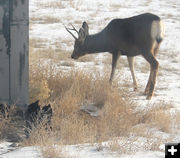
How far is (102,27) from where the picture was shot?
18219 millimetres

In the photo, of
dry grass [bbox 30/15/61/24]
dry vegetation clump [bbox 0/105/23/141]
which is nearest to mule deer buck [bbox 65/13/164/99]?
dry vegetation clump [bbox 0/105/23/141]

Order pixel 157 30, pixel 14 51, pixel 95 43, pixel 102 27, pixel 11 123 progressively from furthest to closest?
pixel 102 27
pixel 95 43
pixel 157 30
pixel 14 51
pixel 11 123

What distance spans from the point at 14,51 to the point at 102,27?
12.3 m

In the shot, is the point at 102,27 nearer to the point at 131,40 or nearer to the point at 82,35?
the point at 82,35

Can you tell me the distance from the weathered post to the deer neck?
4.08 m

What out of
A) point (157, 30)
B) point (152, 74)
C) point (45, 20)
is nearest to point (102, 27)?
point (45, 20)

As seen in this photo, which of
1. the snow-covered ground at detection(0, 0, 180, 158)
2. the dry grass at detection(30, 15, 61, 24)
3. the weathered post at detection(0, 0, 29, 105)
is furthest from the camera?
the dry grass at detection(30, 15, 61, 24)

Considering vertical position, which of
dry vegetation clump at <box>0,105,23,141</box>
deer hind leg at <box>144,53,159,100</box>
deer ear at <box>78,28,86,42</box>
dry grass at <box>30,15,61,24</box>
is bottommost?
dry grass at <box>30,15,61,24</box>

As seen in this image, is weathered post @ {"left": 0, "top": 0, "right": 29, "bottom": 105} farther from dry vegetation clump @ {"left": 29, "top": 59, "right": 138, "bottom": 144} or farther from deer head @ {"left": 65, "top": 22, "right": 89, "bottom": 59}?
deer head @ {"left": 65, "top": 22, "right": 89, "bottom": 59}

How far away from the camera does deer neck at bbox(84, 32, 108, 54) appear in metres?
10.2

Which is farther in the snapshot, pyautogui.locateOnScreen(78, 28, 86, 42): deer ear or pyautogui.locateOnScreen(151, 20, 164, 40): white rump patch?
pyautogui.locateOnScreen(78, 28, 86, 42): deer ear

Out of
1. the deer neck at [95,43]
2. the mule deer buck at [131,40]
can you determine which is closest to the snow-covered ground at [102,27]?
the mule deer buck at [131,40]

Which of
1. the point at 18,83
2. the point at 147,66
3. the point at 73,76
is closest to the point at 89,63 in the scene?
the point at 147,66

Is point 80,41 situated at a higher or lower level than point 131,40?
lower
